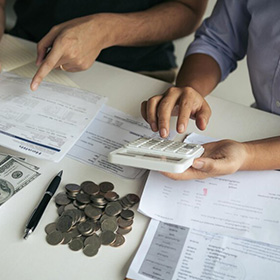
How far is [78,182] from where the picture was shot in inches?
26.8

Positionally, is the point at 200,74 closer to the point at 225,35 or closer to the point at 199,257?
the point at 225,35

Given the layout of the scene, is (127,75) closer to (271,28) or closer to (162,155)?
(271,28)

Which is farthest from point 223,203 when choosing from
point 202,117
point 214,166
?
point 202,117

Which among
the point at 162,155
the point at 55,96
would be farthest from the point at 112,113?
the point at 162,155

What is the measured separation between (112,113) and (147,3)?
48 cm

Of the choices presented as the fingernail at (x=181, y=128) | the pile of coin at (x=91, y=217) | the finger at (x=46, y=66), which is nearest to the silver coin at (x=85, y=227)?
the pile of coin at (x=91, y=217)

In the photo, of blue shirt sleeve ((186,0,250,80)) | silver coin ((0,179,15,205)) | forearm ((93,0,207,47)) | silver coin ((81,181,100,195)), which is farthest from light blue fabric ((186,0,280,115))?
silver coin ((0,179,15,205))

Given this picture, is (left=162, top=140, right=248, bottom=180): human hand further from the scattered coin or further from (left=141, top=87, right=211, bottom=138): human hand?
the scattered coin

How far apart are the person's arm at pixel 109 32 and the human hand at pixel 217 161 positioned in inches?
13.8

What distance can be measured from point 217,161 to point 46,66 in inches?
15.5

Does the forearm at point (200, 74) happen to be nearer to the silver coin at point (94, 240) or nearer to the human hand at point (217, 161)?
the human hand at point (217, 161)

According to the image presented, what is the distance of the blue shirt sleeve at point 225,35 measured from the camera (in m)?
0.94

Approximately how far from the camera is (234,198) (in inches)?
25.6

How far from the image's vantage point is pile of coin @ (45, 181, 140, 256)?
1.91 ft
